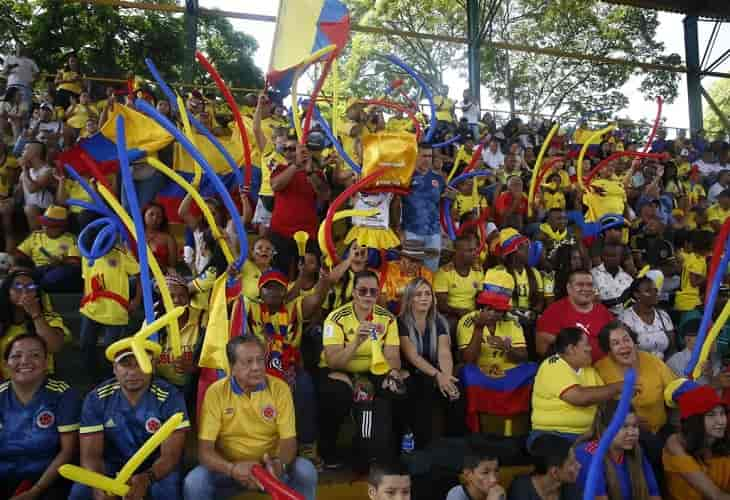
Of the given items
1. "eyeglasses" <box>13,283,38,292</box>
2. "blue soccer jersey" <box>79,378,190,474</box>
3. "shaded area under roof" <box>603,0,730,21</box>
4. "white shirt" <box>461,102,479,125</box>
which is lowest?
"blue soccer jersey" <box>79,378,190,474</box>

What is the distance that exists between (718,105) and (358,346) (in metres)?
30.0

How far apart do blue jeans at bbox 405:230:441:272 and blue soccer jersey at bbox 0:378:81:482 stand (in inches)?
113

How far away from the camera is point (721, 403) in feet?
11.2

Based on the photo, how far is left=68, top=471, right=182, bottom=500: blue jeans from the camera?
2.79 m

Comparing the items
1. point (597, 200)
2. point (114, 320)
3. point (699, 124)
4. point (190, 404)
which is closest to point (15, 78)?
point (114, 320)

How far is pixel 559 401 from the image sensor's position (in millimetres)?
3533

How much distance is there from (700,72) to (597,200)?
597 inches

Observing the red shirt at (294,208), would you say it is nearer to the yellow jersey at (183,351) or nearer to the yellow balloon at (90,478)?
the yellow jersey at (183,351)

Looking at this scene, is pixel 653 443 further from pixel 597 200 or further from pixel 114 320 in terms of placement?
pixel 597 200

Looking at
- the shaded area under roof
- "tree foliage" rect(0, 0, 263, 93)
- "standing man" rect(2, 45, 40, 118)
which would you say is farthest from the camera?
the shaded area under roof

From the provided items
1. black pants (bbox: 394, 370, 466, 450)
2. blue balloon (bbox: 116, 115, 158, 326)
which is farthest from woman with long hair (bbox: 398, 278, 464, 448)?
blue balloon (bbox: 116, 115, 158, 326)

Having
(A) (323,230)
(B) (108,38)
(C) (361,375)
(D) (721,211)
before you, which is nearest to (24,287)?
(A) (323,230)

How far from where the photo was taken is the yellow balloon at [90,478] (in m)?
2.16

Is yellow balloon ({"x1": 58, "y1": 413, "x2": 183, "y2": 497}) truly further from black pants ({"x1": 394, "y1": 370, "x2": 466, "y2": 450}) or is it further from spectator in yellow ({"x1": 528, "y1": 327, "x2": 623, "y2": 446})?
spectator in yellow ({"x1": 528, "y1": 327, "x2": 623, "y2": 446})
